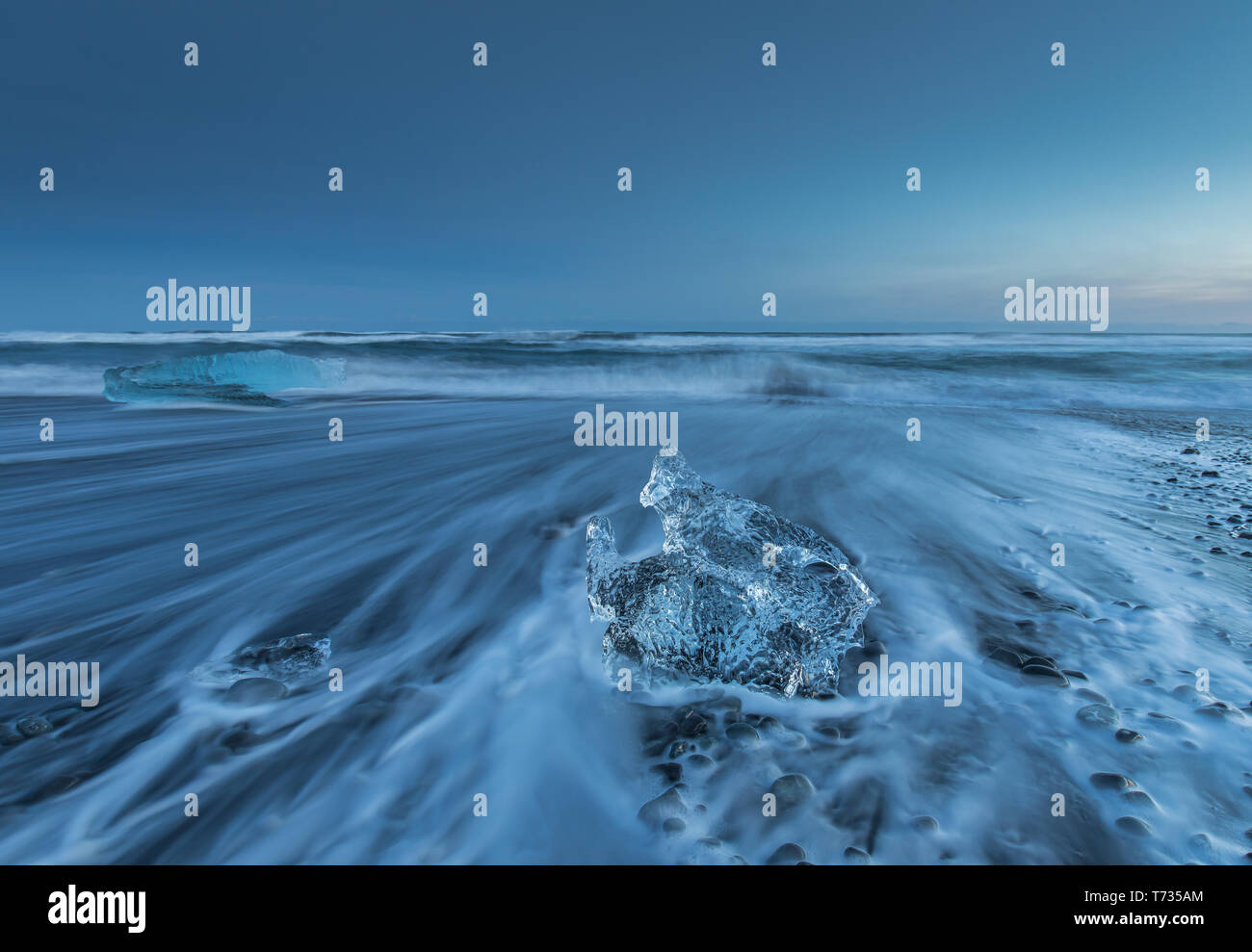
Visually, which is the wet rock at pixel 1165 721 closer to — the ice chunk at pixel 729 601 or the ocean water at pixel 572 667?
the ocean water at pixel 572 667

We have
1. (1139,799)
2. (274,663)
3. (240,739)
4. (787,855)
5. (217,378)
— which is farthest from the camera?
(217,378)

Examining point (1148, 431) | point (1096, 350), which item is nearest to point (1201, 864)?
point (1148, 431)

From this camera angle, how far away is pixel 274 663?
2.12m

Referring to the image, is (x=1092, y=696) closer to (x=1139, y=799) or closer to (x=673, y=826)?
(x=1139, y=799)

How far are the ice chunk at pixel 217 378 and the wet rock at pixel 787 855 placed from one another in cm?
975

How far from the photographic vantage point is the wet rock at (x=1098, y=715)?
69.2 inches

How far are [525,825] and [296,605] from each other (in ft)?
5.61

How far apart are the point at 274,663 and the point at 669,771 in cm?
153

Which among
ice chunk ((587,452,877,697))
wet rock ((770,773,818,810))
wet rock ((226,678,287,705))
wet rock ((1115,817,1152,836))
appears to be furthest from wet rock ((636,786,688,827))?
wet rock ((226,678,287,705))

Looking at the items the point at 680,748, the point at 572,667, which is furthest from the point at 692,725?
the point at 572,667

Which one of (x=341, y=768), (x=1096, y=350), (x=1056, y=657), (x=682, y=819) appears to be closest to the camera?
(x=682, y=819)

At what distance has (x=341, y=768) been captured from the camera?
1650mm

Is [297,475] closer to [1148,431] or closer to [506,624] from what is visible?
[506,624]

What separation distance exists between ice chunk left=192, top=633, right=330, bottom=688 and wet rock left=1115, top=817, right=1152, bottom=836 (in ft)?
8.07
